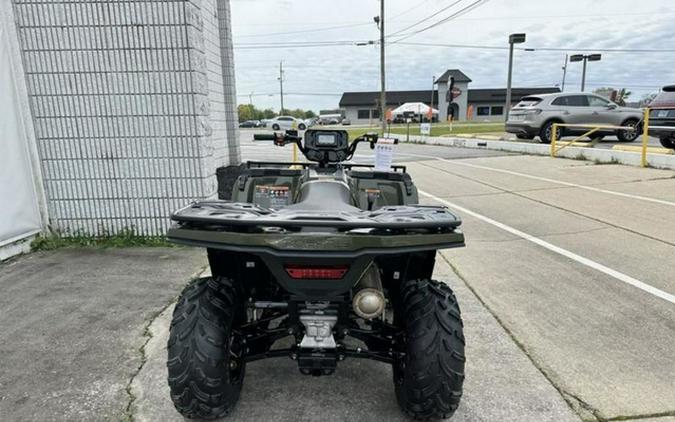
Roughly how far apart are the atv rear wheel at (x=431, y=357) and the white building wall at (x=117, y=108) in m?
3.71

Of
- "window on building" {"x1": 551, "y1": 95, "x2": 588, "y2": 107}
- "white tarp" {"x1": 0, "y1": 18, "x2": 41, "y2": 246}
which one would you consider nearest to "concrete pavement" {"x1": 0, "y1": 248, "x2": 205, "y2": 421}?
"white tarp" {"x1": 0, "y1": 18, "x2": 41, "y2": 246}

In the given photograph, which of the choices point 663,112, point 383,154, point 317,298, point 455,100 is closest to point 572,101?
point 663,112

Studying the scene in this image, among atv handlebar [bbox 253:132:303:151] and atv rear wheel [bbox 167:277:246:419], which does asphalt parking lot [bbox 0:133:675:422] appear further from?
atv handlebar [bbox 253:132:303:151]

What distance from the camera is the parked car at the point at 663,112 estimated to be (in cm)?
1027

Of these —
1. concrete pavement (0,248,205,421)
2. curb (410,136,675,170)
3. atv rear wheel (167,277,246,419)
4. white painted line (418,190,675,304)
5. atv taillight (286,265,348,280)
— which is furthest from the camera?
curb (410,136,675,170)

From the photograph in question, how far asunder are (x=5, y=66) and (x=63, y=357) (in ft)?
11.2

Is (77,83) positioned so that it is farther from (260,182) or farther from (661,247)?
(661,247)

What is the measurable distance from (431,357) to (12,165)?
4.79m

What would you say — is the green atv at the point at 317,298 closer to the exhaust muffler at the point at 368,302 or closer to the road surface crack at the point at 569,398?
the exhaust muffler at the point at 368,302

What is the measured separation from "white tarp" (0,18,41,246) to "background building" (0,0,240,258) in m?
0.01

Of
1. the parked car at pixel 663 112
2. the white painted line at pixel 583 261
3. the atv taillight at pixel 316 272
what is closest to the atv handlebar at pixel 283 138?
the atv taillight at pixel 316 272

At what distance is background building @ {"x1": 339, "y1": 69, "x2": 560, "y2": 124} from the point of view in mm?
66312

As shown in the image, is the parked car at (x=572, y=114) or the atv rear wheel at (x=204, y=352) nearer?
the atv rear wheel at (x=204, y=352)

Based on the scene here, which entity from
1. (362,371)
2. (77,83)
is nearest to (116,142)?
(77,83)
